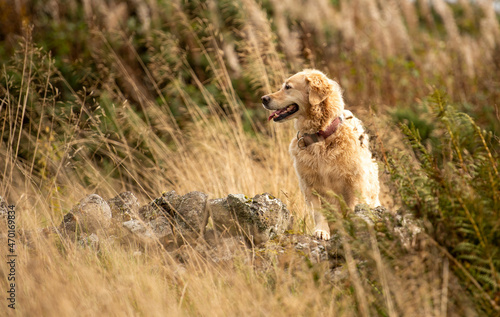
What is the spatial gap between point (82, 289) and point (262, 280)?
826mm

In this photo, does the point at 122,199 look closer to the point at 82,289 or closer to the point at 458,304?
the point at 82,289

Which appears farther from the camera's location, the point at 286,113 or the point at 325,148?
the point at 286,113

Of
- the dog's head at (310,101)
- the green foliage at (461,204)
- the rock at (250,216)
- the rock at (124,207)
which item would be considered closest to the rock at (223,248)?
the rock at (250,216)

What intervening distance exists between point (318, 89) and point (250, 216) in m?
1.40

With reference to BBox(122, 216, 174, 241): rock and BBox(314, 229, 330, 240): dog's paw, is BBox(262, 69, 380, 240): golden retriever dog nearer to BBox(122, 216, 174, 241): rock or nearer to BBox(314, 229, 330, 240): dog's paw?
BBox(314, 229, 330, 240): dog's paw

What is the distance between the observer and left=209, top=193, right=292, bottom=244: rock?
277 centimetres

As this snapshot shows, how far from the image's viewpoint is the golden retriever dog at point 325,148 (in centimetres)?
351

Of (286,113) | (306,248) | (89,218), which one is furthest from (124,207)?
(286,113)

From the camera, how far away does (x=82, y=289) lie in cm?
228

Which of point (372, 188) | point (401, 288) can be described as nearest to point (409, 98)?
point (372, 188)

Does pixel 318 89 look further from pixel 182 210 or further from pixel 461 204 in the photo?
pixel 461 204

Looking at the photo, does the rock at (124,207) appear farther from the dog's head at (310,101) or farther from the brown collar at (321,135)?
the dog's head at (310,101)

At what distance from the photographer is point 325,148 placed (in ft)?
Result: 11.8

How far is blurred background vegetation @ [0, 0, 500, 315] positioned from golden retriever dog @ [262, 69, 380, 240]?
16 cm
